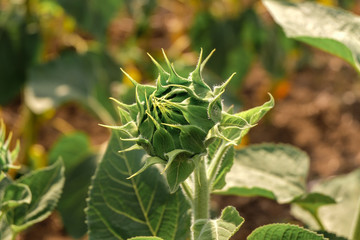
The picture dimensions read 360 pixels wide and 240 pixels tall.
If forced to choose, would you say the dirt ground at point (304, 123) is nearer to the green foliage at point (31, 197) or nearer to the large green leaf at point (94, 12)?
the large green leaf at point (94, 12)

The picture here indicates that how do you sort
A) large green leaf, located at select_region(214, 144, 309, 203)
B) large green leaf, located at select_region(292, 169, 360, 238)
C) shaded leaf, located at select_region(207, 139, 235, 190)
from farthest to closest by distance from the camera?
large green leaf, located at select_region(292, 169, 360, 238) < large green leaf, located at select_region(214, 144, 309, 203) < shaded leaf, located at select_region(207, 139, 235, 190)

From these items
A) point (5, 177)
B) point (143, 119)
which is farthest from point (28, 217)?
point (143, 119)

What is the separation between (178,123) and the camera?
1.57 ft

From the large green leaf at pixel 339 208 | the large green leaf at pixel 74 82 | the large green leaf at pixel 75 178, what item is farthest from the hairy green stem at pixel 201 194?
the large green leaf at pixel 74 82

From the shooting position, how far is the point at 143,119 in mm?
491

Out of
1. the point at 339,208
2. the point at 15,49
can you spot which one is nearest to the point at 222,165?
the point at 339,208

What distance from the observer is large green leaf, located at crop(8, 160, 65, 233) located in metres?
0.65

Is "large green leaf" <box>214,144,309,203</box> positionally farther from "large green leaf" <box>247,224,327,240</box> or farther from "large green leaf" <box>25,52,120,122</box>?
"large green leaf" <box>25,52,120,122</box>

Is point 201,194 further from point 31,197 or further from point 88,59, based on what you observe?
point 88,59

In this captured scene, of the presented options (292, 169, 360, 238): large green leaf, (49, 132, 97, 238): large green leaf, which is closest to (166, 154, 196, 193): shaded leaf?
(292, 169, 360, 238): large green leaf

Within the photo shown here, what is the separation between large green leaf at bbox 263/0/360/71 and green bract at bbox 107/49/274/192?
210 mm

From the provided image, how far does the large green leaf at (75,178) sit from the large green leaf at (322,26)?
0.56m

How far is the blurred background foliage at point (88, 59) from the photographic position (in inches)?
51.4

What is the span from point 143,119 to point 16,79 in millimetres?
1053
